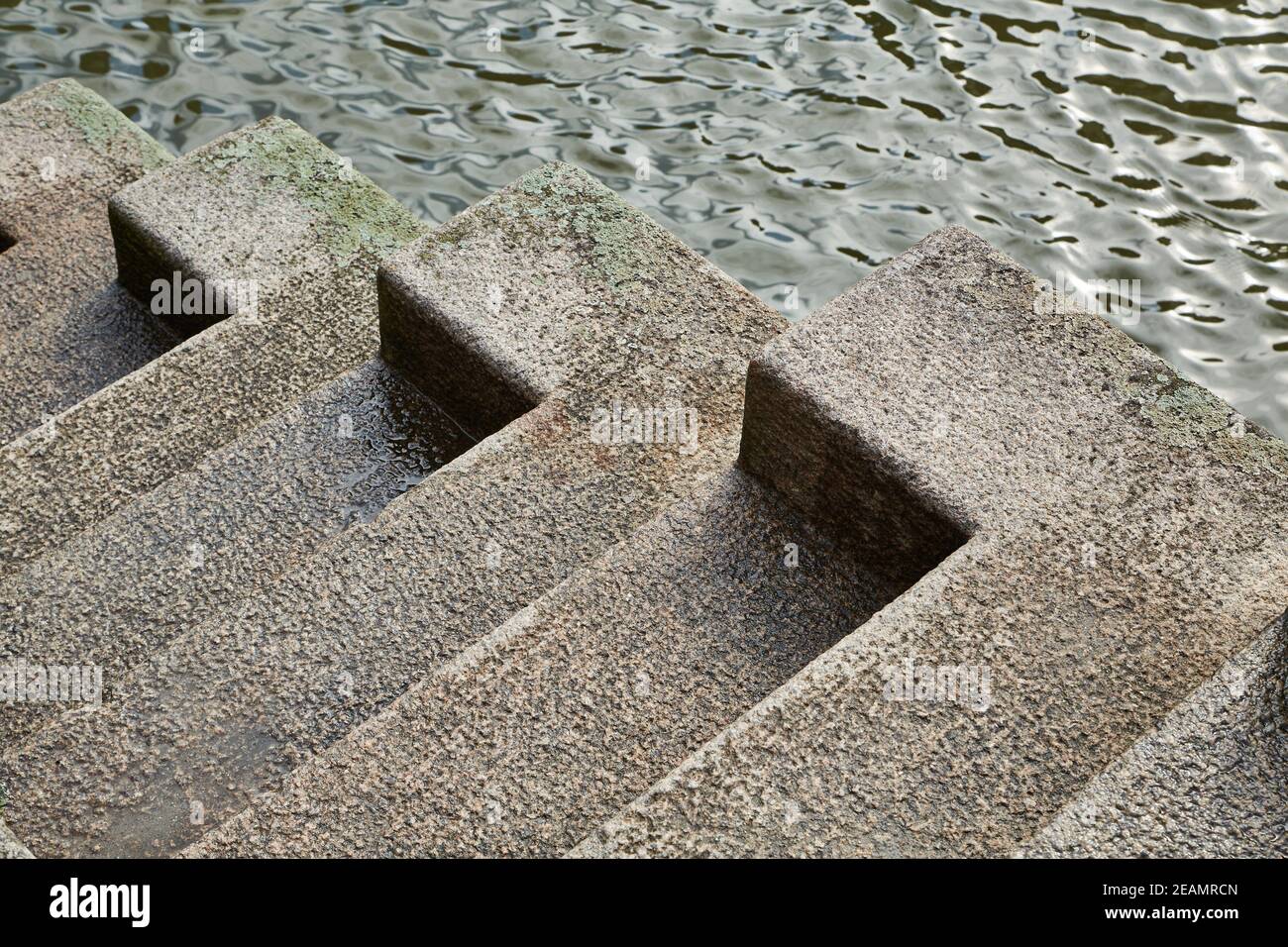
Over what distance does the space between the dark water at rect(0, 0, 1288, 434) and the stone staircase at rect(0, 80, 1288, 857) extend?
2.00m

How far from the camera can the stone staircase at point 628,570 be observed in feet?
7.50

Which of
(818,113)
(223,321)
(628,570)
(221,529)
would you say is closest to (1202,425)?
(628,570)

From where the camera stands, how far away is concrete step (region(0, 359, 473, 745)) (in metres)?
3.02

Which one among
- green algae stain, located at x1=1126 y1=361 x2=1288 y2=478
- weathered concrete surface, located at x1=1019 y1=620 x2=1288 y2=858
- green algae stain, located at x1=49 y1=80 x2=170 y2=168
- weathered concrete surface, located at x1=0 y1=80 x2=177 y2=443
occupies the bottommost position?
weathered concrete surface, located at x1=0 y1=80 x2=177 y2=443

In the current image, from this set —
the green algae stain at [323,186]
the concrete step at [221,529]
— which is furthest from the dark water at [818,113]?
the concrete step at [221,529]

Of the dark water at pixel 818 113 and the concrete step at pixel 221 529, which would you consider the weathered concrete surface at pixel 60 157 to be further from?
the concrete step at pixel 221 529

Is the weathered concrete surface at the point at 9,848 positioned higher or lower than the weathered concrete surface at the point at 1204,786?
lower

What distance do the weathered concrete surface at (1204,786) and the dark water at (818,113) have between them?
Result: 3005mm

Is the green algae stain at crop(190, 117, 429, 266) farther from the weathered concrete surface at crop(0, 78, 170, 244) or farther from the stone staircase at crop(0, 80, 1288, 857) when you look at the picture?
the weathered concrete surface at crop(0, 78, 170, 244)

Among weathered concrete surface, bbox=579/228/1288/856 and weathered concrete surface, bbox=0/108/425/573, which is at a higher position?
weathered concrete surface, bbox=579/228/1288/856

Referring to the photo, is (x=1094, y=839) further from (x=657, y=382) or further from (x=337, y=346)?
(x=337, y=346)

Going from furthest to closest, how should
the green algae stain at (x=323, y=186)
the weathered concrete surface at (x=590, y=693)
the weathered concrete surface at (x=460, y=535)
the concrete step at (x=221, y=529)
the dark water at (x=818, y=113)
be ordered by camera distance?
the dark water at (x=818, y=113) → the green algae stain at (x=323, y=186) → the concrete step at (x=221, y=529) → the weathered concrete surface at (x=460, y=535) → the weathered concrete surface at (x=590, y=693)

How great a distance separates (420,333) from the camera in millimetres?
3379

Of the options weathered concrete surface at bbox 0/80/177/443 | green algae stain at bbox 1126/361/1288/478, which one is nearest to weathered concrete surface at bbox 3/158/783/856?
green algae stain at bbox 1126/361/1288/478
